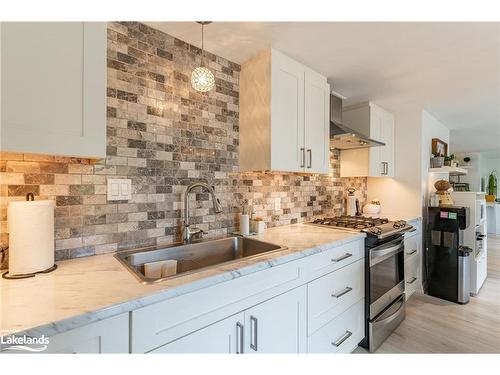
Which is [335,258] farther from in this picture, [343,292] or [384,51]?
[384,51]

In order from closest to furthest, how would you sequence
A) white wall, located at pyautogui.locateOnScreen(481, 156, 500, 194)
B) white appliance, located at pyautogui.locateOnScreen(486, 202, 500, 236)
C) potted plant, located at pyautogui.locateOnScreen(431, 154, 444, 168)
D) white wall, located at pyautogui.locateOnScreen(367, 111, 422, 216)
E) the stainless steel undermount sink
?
the stainless steel undermount sink
white wall, located at pyautogui.locateOnScreen(367, 111, 422, 216)
potted plant, located at pyautogui.locateOnScreen(431, 154, 444, 168)
white appliance, located at pyautogui.locateOnScreen(486, 202, 500, 236)
white wall, located at pyautogui.locateOnScreen(481, 156, 500, 194)

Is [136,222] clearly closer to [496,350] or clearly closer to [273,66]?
[273,66]

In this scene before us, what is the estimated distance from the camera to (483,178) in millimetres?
6684

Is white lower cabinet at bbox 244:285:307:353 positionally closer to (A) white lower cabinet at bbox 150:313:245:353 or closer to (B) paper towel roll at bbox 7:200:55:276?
(A) white lower cabinet at bbox 150:313:245:353

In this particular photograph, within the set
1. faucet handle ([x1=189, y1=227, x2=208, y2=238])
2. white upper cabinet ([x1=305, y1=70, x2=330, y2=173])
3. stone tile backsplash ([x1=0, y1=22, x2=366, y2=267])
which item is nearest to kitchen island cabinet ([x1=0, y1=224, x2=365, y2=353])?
stone tile backsplash ([x1=0, y1=22, x2=366, y2=267])

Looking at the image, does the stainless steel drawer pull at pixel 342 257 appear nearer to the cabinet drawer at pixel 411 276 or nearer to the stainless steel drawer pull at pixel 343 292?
the stainless steel drawer pull at pixel 343 292

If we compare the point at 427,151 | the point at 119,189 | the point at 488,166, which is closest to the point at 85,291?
the point at 119,189

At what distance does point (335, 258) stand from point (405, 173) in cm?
219

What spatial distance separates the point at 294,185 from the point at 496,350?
6.60ft

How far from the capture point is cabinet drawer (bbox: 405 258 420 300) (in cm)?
272

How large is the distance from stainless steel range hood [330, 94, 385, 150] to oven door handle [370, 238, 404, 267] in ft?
3.17

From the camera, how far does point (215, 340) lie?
3.36 ft

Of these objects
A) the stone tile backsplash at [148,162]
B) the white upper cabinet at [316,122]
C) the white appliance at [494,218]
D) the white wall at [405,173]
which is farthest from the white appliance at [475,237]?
the white appliance at [494,218]
